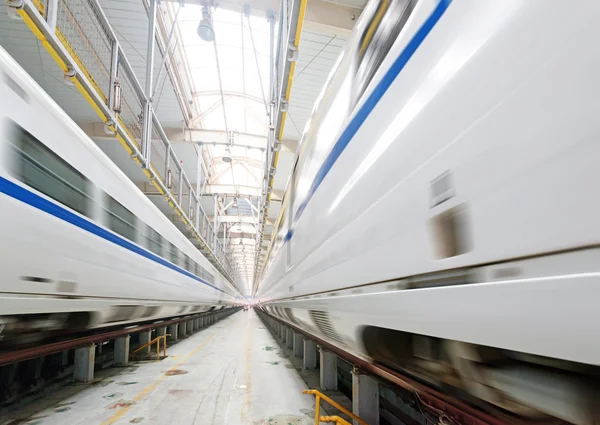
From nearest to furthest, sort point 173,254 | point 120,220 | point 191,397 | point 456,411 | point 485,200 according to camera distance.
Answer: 1. point 485,200
2. point 456,411
3. point 120,220
4. point 191,397
5. point 173,254

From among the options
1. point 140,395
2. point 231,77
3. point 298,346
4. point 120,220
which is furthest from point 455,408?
point 231,77

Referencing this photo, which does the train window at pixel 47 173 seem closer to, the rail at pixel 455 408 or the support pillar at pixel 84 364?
the rail at pixel 455 408

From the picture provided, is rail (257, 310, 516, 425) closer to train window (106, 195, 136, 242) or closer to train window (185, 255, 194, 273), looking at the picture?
train window (106, 195, 136, 242)

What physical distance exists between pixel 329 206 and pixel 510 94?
4.87 feet

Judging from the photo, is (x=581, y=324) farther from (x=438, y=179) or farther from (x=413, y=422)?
(x=413, y=422)

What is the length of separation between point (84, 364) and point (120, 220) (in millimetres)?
2300

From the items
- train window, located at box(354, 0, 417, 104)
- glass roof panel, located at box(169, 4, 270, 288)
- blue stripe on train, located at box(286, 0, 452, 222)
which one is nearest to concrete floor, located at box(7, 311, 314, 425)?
blue stripe on train, located at box(286, 0, 452, 222)

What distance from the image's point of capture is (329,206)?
2.24 meters

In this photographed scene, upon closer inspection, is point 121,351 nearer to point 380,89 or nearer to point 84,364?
point 84,364

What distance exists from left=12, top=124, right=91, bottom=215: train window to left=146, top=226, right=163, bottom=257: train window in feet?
5.85

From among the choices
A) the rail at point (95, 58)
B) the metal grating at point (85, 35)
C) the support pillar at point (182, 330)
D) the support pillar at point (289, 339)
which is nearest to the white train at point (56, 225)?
the rail at point (95, 58)

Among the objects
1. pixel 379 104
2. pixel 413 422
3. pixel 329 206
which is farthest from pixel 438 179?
pixel 413 422

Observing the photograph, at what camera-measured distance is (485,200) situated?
33.2 inches

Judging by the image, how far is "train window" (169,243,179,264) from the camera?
19.5ft
